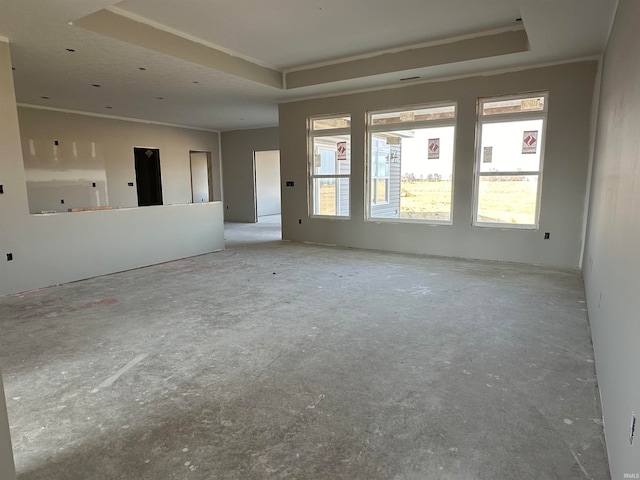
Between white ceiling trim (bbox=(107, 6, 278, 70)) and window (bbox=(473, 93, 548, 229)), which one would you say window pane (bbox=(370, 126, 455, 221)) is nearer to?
window (bbox=(473, 93, 548, 229))

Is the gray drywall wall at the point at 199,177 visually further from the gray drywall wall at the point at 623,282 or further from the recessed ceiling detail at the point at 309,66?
the gray drywall wall at the point at 623,282

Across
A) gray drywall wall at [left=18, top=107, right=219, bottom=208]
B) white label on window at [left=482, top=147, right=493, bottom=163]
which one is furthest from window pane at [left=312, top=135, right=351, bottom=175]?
gray drywall wall at [left=18, top=107, right=219, bottom=208]

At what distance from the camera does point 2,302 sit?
419cm

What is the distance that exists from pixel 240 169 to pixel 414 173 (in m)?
6.45

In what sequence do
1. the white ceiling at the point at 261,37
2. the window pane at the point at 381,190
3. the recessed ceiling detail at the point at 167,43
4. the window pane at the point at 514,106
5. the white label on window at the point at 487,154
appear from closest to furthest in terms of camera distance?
the white ceiling at the point at 261,37
the recessed ceiling detail at the point at 167,43
the window pane at the point at 514,106
the white label on window at the point at 487,154
the window pane at the point at 381,190

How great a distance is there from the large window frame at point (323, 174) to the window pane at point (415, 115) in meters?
0.62

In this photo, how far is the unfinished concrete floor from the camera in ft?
5.83

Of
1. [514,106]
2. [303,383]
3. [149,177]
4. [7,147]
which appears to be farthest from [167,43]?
[149,177]

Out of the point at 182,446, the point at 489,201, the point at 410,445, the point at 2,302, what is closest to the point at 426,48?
the point at 489,201

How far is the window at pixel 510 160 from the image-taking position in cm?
569

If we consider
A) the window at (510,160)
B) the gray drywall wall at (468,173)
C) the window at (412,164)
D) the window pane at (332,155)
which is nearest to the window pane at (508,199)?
the window at (510,160)

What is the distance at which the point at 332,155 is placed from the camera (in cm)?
764

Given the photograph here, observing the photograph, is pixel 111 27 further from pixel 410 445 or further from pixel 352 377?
pixel 410 445

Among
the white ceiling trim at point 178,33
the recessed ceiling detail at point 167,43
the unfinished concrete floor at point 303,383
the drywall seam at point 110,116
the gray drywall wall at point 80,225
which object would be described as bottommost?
the unfinished concrete floor at point 303,383
